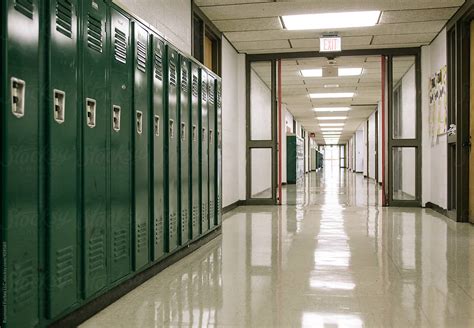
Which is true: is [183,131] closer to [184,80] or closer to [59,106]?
[184,80]

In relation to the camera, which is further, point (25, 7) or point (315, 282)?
point (315, 282)

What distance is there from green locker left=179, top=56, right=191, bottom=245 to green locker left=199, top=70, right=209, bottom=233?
44cm

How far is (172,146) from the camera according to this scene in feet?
11.9

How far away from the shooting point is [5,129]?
5.64 ft

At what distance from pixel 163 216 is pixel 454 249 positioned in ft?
9.12

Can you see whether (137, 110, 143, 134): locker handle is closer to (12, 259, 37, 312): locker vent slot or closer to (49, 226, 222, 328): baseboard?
(49, 226, 222, 328): baseboard

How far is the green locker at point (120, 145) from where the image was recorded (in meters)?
2.62

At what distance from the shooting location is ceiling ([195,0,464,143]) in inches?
230

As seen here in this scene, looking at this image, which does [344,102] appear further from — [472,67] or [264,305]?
[264,305]

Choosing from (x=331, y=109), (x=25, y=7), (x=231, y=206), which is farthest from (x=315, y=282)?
(x=331, y=109)

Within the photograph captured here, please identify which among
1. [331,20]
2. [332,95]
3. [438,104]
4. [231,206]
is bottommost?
[231,206]

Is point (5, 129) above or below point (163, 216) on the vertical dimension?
above

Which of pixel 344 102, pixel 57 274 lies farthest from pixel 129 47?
pixel 344 102

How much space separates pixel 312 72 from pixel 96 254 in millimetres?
8107
